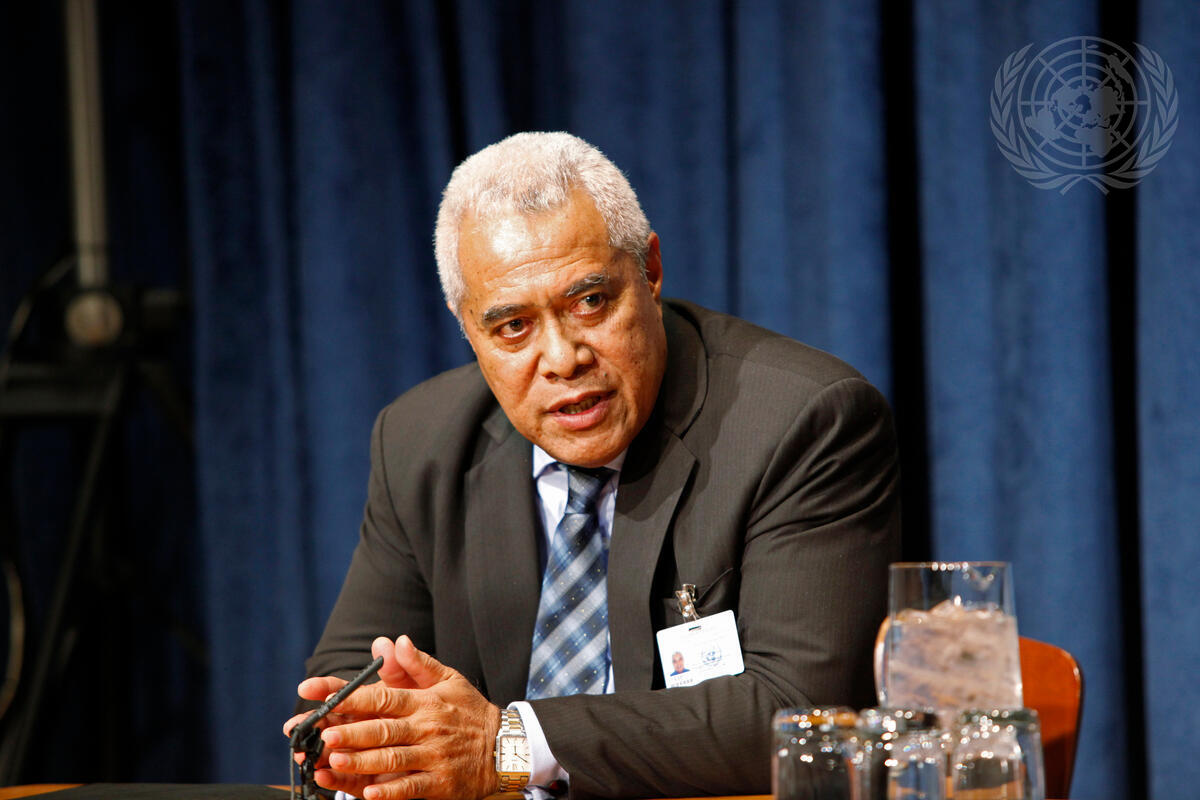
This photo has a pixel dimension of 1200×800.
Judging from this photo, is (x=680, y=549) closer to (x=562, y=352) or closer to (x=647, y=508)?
(x=647, y=508)

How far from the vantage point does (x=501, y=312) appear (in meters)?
1.89

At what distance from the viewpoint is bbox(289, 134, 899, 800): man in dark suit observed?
1597 mm

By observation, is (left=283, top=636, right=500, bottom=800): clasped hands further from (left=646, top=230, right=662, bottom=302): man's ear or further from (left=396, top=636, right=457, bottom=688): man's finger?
(left=646, top=230, right=662, bottom=302): man's ear

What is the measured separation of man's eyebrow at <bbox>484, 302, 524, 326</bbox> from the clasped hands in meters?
0.52

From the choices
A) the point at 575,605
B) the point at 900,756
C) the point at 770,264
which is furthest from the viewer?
the point at 770,264

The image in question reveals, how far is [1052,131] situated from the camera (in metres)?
2.50

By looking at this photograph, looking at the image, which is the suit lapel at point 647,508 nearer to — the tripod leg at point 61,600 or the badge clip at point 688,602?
the badge clip at point 688,602

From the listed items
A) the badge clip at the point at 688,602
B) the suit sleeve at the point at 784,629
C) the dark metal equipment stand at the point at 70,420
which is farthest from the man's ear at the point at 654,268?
the dark metal equipment stand at the point at 70,420

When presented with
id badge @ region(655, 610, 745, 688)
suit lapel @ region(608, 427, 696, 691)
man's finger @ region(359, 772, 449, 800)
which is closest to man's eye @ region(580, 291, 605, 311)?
suit lapel @ region(608, 427, 696, 691)

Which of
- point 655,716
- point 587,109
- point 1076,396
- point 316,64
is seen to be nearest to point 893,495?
point 655,716

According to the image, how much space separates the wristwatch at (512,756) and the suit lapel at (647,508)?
12.1 inches

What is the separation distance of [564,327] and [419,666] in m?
0.56

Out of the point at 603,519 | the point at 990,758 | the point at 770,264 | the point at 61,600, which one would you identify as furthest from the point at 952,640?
the point at 61,600

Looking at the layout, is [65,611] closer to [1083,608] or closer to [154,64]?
[154,64]
